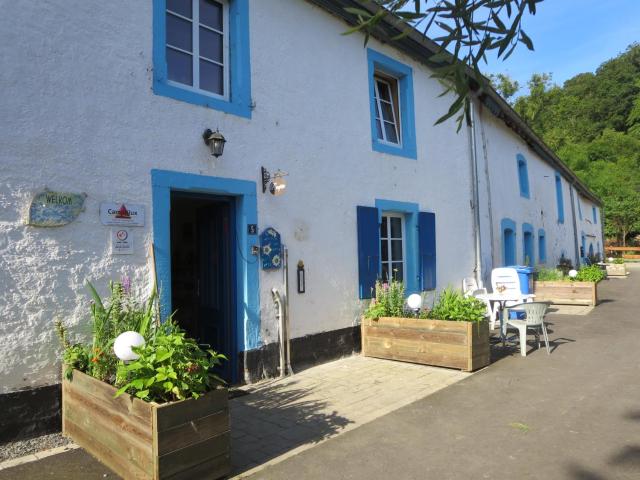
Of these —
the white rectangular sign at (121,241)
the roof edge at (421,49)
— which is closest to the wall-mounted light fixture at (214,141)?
the white rectangular sign at (121,241)

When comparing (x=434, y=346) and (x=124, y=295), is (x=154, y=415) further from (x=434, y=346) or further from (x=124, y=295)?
(x=434, y=346)

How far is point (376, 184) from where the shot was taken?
7.38m

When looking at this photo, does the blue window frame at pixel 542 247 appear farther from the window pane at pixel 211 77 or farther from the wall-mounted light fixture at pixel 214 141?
the wall-mounted light fixture at pixel 214 141

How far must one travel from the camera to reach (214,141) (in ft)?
16.4

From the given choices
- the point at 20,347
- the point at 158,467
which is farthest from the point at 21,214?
the point at 158,467

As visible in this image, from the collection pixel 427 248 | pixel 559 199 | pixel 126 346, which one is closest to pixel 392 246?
pixel 427 248

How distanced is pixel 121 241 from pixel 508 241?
10712 mm

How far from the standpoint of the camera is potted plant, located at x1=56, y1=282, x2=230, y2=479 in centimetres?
285

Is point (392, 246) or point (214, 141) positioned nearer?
point (214, 141)

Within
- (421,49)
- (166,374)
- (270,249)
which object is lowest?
(166,374)

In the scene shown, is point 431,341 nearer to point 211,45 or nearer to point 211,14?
point 211,45

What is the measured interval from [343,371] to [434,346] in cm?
120

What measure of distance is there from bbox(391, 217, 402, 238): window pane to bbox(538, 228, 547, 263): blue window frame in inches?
376

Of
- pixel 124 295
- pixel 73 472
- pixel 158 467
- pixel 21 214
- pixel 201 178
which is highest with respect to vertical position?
pixel 201 178
